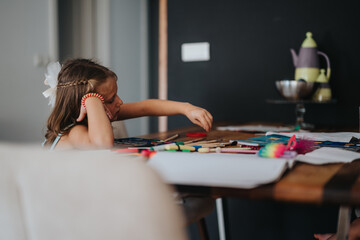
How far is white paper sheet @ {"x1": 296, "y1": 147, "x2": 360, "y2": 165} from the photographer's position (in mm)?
827

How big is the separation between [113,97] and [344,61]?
1.50m

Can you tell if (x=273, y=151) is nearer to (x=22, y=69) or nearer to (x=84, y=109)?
(x=84, y=109)

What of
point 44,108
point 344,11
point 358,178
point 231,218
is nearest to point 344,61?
point 344,11

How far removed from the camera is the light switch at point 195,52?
8.69ft

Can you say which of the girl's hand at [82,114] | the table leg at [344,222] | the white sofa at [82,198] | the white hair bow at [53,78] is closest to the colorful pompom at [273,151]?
the table leg at [344,222]

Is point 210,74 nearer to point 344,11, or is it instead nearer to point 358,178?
point 344,11

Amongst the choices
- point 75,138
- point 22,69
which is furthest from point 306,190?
point 22,69

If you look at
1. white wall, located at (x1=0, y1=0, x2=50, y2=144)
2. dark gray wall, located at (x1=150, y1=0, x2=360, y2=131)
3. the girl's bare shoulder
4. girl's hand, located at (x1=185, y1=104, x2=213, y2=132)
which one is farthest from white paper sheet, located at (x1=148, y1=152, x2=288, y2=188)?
white wall, located at (x1=0, y1=0, x2=50, y2=144)

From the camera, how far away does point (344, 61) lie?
2.29 metres

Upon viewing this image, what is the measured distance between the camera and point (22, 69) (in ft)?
9.23

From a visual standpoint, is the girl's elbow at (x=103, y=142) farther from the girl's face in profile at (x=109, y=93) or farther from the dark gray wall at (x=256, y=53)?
the dark gray wall at (x=256, y=53)

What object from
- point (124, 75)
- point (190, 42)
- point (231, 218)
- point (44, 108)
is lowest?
point (231, 218)

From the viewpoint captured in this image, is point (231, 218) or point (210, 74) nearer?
point (231, 218)

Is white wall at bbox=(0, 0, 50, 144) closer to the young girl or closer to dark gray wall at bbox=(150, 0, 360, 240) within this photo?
dark gray wall at bbox=(150, 0, 360, 240)
